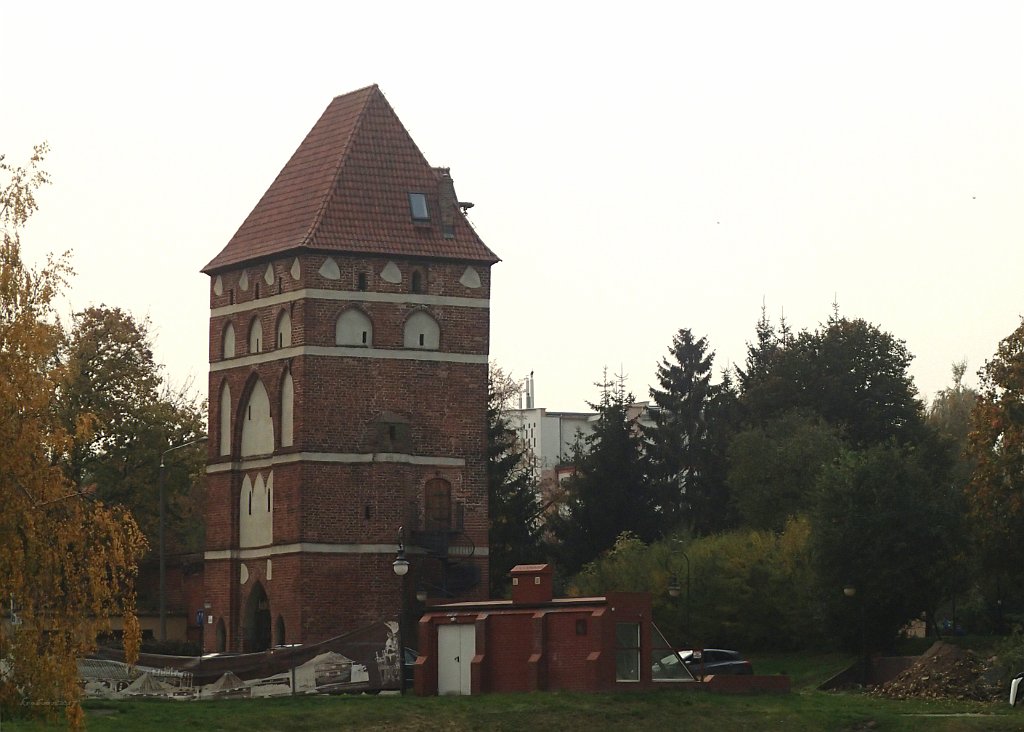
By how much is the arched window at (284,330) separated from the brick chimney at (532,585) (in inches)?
642

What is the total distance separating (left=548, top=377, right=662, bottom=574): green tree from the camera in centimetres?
7338

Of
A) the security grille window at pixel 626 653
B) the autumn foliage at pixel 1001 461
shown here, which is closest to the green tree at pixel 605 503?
the autumn foliage at pixel 1001 461

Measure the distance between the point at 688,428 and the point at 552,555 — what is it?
1308 centimetres

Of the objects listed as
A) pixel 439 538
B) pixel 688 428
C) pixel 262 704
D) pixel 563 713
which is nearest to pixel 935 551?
pixel 439 538

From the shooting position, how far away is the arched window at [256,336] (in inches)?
2307

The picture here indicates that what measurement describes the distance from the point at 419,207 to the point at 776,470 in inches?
779

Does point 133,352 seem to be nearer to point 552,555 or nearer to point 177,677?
point 552,555

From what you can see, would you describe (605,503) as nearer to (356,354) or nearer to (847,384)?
(847,384)

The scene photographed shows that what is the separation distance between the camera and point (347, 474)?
5644cm

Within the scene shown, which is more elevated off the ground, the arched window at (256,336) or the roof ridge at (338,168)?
the roof ridge at (338,168)

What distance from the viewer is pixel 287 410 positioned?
188ft

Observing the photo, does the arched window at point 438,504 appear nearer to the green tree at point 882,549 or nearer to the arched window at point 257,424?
the arched window at point 257,424

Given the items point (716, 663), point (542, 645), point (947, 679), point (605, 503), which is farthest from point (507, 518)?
point (542, 645)

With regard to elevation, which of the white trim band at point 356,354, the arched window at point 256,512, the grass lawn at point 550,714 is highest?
the white trim band at point 356,354
